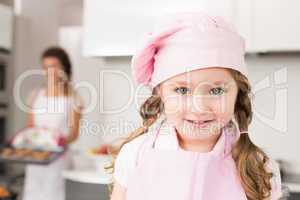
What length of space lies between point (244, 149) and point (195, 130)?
6 centimetres

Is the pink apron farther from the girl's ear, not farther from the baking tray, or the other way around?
the baking tray

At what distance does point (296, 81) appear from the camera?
37.6 inches

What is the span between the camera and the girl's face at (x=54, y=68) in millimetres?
1060

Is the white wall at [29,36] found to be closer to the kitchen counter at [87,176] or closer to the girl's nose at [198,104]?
the kitchen counter at [87,176]

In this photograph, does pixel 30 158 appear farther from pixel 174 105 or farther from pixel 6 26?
pixel 174 105

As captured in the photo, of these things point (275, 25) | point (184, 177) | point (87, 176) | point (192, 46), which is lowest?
point (87, 176)

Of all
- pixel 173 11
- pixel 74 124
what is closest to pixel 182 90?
pixel 173 11

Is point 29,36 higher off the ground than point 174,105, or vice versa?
point 29,36

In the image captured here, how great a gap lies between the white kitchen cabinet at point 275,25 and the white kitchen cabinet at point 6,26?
768mm

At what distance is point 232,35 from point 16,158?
740 mm

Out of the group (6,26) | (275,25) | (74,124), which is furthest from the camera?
(6,26)

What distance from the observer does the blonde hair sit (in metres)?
0.42

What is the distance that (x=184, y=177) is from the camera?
0.41 m

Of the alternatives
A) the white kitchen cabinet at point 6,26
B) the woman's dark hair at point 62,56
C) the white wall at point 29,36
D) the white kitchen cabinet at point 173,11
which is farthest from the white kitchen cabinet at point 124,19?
the white kitchen cabinet at point 6,26
